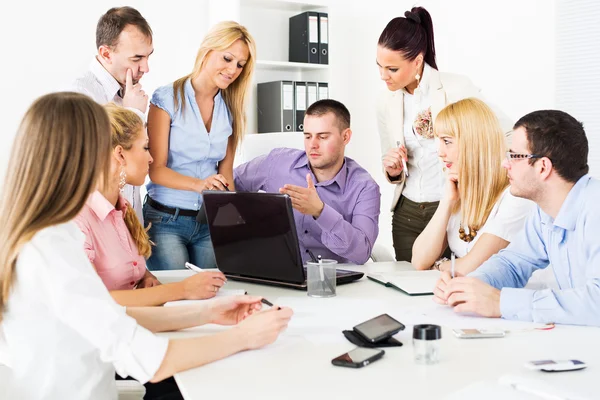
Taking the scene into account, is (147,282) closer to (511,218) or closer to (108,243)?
(108,243)

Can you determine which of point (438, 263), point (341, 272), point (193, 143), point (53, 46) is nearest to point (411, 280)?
point (341, 272)

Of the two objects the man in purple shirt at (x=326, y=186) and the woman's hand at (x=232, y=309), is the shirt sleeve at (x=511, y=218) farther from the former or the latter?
the woman's hand at (x=232, y=309)

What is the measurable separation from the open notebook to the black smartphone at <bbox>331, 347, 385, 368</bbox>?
1.97ft

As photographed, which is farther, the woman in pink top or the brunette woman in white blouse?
the brunette woman in white blouse

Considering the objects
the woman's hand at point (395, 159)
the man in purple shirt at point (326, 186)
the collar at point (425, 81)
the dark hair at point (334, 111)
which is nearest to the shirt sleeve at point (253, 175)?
the man in purple shirt at point (326, 186)

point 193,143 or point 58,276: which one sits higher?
point 193,143

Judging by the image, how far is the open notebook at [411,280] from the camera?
199cm

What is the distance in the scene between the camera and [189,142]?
263cm

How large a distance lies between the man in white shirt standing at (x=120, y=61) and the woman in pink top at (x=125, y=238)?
497 millimetres

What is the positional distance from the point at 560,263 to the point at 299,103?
2841mm

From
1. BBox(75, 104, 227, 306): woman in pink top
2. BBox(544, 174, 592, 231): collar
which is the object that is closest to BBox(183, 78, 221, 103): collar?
BBox(75, 104, 227, 306): woman in pink top

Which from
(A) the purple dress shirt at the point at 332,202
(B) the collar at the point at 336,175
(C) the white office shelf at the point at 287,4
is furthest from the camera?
(C) the white office shelf at the point at 287,4

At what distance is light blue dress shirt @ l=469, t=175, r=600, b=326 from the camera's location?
1.63m

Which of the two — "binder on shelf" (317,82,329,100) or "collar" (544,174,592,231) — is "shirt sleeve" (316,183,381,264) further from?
"binder on shelf" (317,82,329,100)
